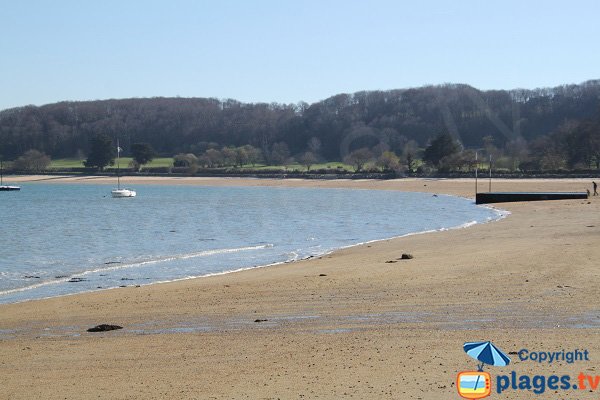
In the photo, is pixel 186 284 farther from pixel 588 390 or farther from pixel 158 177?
pixel 158 177

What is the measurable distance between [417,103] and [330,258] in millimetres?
154364

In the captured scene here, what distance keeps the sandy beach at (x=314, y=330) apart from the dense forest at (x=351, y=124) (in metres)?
120

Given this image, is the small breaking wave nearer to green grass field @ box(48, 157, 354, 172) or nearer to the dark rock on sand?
the dark rock on sand

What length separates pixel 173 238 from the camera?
32.5m

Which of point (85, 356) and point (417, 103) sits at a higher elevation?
point (417, 103)

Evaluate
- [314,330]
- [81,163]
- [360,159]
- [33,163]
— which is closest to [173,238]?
[314,330]

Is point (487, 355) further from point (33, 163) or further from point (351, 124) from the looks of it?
point (351, 124)

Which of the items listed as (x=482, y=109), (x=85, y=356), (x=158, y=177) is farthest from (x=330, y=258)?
(x=482, y=109)

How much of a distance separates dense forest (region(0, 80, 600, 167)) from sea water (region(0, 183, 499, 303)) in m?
88.1

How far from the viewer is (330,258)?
72.7 ft

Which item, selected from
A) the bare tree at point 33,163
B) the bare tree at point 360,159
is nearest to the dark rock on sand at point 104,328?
the bare tree at point 360,159

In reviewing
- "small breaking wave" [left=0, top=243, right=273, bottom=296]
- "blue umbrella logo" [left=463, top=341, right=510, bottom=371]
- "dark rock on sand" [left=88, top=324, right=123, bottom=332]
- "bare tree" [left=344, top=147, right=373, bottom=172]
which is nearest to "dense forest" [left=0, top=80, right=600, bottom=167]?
"bare tree" [left=344, top=147, right=373, bottom=172]

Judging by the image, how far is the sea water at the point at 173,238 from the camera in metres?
20.6

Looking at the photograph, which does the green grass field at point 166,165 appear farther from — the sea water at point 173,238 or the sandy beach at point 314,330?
the sandy beach at point 314,330
